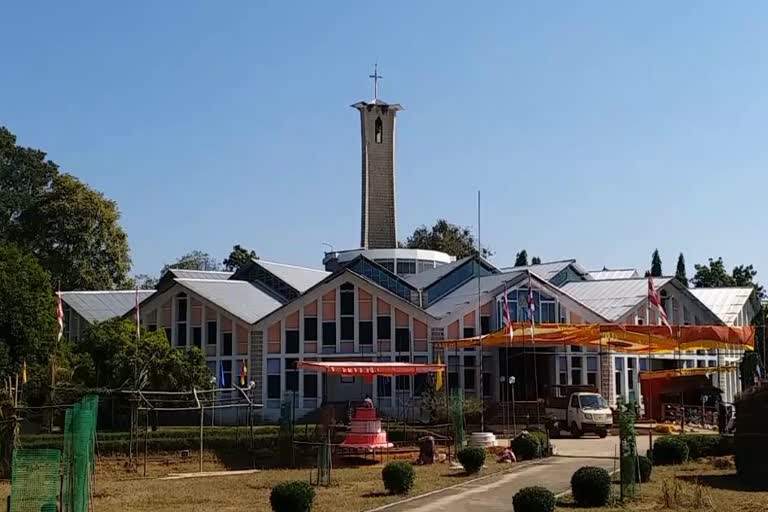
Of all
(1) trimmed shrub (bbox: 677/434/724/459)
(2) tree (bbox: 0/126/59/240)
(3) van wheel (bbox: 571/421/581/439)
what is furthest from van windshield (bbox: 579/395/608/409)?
(2) tree (bbox: 0/126/59/240)

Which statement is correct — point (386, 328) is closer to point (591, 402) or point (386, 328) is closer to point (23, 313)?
point (591, 402)

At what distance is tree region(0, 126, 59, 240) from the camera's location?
7888cm

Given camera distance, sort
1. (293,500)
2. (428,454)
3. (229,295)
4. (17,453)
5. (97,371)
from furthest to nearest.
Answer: (229,295) → (97,371) → (428,454) → (293,500) → (17,453)

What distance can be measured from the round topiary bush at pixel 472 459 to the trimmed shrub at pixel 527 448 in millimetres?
3554

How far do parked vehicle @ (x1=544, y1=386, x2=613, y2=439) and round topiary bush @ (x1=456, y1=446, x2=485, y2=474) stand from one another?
1010cm

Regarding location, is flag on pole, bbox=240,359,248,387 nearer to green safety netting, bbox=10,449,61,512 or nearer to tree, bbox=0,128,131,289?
tree, bbox=0,128,131,289

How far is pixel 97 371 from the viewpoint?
159ft

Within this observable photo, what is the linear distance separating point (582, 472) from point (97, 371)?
29.8 meters

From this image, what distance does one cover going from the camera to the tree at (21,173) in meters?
78.9

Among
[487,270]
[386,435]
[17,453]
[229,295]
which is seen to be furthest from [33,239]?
[17,453]

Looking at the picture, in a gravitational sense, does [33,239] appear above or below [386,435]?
above

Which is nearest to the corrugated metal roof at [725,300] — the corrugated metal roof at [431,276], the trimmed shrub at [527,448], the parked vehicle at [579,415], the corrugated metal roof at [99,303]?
the corrugated metal roof at [431,276]

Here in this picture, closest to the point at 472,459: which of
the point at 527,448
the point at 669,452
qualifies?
the point at 527,448

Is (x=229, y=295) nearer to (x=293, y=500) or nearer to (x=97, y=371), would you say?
(x=97, y=371)
